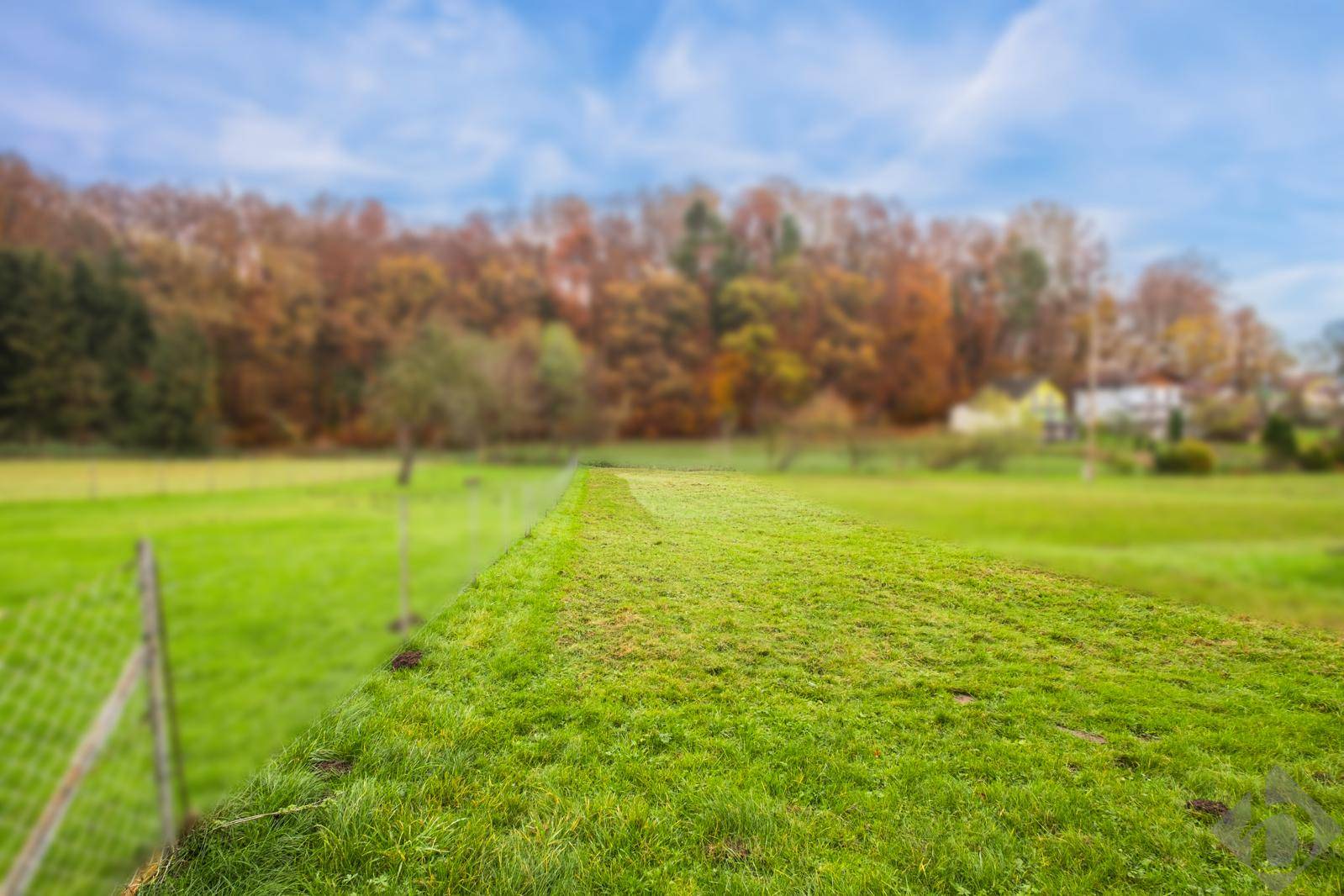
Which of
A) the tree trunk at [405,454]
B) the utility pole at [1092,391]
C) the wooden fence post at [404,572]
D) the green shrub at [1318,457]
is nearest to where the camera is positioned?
the green shrub at [1318,457]

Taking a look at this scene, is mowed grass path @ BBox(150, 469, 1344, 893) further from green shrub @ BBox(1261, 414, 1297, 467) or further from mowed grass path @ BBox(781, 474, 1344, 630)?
green shrub @ BBox(1261, 414, 1297, 467)

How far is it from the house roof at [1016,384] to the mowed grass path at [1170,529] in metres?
0.65

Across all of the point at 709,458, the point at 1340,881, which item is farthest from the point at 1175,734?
the point at 709,458

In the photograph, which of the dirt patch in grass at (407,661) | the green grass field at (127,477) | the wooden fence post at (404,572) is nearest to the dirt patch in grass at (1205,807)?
the dirt patch in grass at (407,661)

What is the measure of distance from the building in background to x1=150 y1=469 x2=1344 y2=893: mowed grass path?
119 centimetres

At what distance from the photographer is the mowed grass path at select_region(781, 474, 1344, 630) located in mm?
1306

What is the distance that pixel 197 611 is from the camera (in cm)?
862

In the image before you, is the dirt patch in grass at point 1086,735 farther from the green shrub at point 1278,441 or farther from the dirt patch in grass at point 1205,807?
the green shrub at point 1278,441

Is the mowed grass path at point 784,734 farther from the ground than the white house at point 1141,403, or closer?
closer

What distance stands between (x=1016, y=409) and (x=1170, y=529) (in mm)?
1039

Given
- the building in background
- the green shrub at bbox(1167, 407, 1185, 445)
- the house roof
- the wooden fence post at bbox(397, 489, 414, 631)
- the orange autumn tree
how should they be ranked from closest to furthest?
the green shrub at bbox(1167, 407, 1185, 445), the building in background, the house roof, the orange autumn tree, the wooden fence post at bbox(397, 489, 414, 631)

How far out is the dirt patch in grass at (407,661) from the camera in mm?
1310

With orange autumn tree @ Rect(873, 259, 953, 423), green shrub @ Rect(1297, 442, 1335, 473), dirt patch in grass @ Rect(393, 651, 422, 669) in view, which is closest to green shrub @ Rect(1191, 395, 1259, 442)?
green shrub @ Rect(1297, 442, 1335, 473)

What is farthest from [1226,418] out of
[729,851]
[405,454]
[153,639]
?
[405,454]
